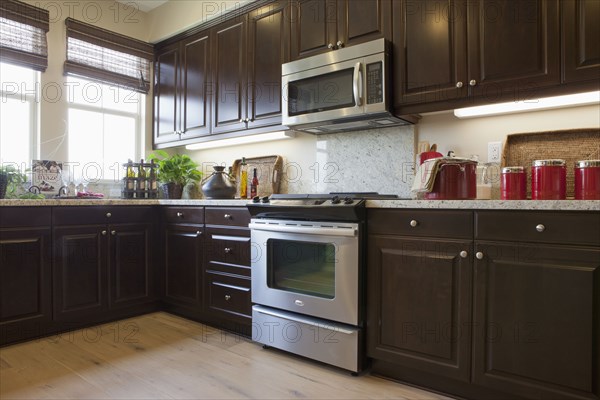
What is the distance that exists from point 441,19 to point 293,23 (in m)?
0.98

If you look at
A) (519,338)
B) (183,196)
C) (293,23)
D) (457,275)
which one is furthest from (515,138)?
(183,196)

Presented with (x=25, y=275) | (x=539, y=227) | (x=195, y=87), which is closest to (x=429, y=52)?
(x=539, y=227)

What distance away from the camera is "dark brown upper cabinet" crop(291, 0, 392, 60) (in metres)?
2.23

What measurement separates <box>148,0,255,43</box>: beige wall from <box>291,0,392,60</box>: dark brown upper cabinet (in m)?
0.55

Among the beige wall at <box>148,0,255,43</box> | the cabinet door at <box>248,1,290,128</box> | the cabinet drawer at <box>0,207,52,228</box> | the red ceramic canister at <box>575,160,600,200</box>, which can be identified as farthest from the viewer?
the beige wall at <box>148,0,255,43</box>

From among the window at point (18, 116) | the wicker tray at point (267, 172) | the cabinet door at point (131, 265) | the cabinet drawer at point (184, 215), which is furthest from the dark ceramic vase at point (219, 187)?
the window at point (18, 116)

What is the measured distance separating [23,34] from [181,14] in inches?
46.2

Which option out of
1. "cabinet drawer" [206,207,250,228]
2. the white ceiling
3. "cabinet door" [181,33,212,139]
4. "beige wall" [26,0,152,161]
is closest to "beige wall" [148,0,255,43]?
the white ceiling

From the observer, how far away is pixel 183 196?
3.61 m

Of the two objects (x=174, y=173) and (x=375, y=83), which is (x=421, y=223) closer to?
(x=375, y=83)

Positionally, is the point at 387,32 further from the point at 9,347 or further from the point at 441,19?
the point at 9,347

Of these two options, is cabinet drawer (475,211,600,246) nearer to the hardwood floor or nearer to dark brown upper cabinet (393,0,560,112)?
dark brown upper cabinet (393,0,560,112)

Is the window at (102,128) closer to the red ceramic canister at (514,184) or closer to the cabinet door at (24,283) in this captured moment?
the cabinet door at (24,283)

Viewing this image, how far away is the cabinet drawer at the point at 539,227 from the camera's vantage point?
141 cm
